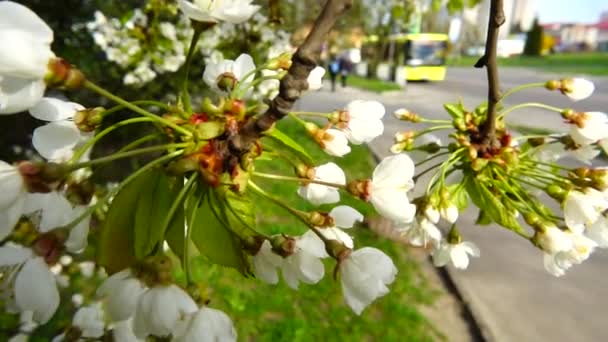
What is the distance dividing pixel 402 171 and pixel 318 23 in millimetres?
241

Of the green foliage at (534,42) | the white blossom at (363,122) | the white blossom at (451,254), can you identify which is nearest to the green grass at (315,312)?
the white blossom at (451,254)

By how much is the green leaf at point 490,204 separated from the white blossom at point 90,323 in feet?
1.96

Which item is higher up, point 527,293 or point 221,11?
point 221,11

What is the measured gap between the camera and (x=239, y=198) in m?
0.67

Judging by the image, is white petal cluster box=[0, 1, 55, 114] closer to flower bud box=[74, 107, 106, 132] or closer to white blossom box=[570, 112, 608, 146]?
flower bud box=[74, 107, 106, 132]

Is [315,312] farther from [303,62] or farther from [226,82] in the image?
[303,62]

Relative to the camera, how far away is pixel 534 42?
2725cm

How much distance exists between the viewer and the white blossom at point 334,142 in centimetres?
76

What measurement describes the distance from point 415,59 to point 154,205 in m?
17.0

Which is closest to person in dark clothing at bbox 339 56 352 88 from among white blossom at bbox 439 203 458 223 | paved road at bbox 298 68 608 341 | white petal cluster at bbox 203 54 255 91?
paved road at bbox 298 68 608 341

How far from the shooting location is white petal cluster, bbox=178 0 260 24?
588 millimetres

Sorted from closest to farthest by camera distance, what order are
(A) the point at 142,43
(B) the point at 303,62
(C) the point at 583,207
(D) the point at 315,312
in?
1. (B) the point at 303,62
2. (C) the point at 583,207
3. (A) the point at 142,43
4. (D) the point at 315,312

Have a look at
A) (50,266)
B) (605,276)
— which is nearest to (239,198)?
(50,266)

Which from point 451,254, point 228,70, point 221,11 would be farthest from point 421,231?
point 221,11
